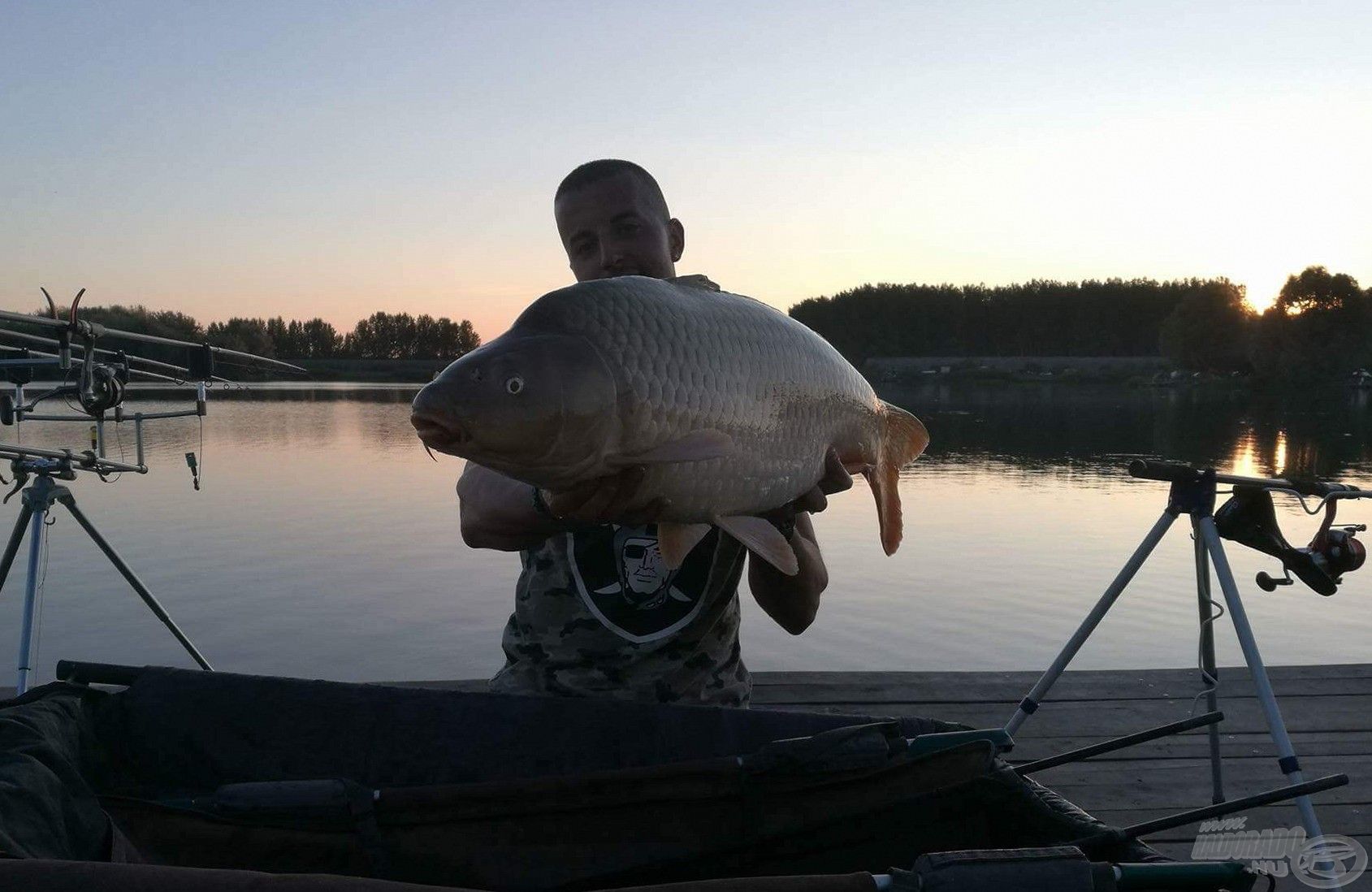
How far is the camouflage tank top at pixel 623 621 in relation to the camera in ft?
5.85

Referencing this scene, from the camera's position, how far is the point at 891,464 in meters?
1.70

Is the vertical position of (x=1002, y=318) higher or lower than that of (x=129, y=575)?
higher

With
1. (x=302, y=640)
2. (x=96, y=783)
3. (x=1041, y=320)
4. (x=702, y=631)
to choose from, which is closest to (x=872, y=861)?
(x=702, y=631)

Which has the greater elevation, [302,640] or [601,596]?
[601,596]

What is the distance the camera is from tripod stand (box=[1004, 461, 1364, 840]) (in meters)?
2.16

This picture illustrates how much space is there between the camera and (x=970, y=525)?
399 inches

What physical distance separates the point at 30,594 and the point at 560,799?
83.5 inches

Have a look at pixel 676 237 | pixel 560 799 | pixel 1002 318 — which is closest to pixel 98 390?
pixel 676 237

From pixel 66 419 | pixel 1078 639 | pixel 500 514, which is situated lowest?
Answer: pixel 1078 639

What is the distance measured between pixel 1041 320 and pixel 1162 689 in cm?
7682

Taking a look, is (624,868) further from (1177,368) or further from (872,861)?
(1177,368)

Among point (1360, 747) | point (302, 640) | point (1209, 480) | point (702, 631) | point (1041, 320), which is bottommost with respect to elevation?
point (302, 640)

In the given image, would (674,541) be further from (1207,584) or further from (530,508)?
(1207,584)

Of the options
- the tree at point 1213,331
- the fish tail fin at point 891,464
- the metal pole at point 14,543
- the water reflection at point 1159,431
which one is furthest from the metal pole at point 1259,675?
the tree at point 1213,331
